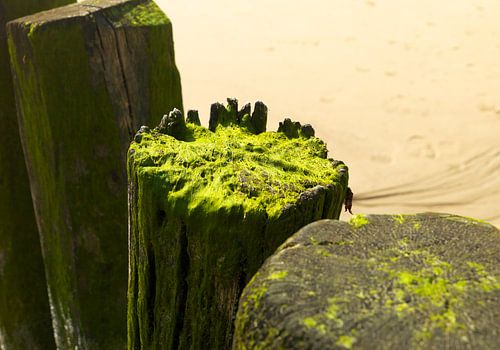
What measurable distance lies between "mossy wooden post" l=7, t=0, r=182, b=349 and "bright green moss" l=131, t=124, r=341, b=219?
551 millimetres

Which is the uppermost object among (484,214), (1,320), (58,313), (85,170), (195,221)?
(195,221)

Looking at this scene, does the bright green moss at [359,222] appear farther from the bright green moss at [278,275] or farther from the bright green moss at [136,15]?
the bright green moss at [136,15]

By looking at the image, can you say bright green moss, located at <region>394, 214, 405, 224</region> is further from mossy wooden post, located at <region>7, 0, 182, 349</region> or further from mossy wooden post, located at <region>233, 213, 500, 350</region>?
mossy wooden post, located at <region>7, 0, 182, 349</region>

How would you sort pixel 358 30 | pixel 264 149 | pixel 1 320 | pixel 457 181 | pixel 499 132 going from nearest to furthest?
pixel 264 149 → pixel 1 320 → pixel 457 181 → pixel 499 132 → pixel 358 30

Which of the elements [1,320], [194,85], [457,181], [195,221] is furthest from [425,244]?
[194,85]

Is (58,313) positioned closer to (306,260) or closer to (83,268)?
(83,268)

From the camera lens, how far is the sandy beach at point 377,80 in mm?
7188

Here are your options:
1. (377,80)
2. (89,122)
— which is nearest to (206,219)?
(89,122)

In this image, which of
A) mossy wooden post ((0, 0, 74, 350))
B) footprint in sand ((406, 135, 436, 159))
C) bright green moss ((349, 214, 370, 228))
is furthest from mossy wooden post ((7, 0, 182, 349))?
footprint in sand ((406, 135, 436, 159))

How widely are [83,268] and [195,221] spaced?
1024 millimetres

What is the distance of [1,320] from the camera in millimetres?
2520

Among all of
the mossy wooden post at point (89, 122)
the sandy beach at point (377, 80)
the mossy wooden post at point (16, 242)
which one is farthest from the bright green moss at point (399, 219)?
the sandy beach at point (377, 80)

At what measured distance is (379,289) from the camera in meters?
0.83

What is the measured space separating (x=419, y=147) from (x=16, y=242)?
20.7 ft
